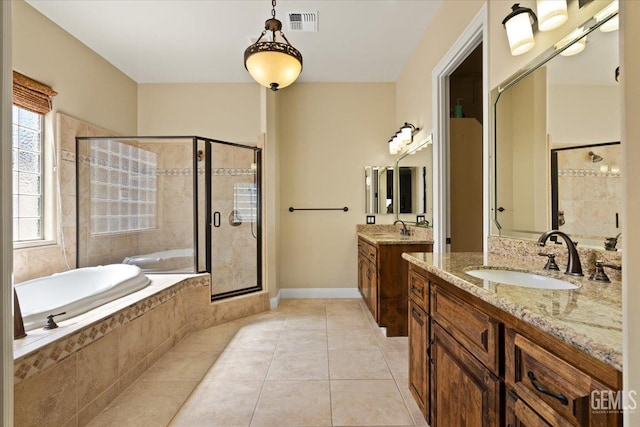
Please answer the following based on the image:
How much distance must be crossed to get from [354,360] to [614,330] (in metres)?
1.85

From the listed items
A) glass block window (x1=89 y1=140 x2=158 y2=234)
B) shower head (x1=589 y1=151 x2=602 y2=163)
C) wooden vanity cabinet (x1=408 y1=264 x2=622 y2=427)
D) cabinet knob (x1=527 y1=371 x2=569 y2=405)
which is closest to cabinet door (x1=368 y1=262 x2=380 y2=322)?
wooden vanity cabinet (x1=408 y1=264 x2=622 y2=427)

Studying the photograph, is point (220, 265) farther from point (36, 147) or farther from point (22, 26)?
point (22, 26)

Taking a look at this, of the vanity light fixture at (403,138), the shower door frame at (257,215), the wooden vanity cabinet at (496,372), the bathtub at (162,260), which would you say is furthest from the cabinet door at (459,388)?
the bathtub at (162,260)

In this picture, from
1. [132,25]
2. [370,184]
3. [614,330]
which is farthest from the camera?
[370,184]

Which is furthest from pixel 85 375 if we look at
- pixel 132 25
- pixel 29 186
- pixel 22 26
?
pixel 132 25

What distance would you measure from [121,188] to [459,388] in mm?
3586

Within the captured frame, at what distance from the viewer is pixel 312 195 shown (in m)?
3.79

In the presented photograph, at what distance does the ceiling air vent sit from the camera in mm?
2486

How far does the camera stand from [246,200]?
3.49 meters

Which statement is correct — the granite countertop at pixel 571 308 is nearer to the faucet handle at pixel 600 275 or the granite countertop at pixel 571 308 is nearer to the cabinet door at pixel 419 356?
the faucet handle at pixel 600 275

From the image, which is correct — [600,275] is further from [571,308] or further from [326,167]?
[326,167]

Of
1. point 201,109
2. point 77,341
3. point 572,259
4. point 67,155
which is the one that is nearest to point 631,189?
point 572,259

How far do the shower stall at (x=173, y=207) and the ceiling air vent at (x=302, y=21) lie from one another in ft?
4.36

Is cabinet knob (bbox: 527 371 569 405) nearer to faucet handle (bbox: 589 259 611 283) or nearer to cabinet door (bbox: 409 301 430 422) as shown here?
faucet handle (bbox: 589 259 611 283)
